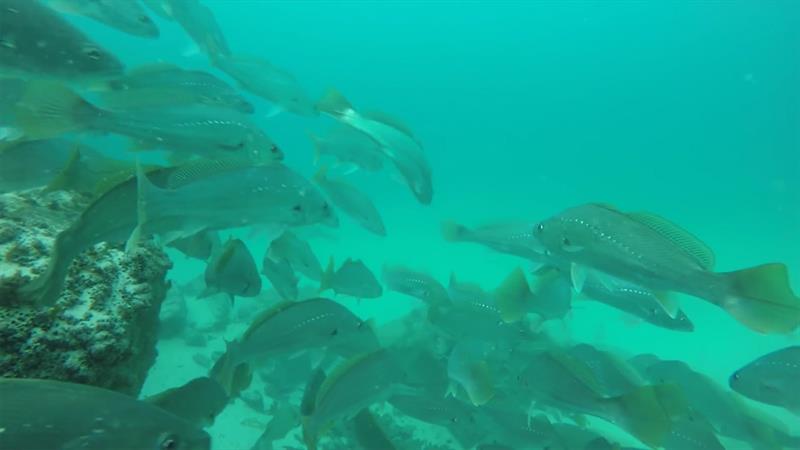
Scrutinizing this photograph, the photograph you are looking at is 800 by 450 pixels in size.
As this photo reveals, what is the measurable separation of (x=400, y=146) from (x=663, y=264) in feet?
6.94

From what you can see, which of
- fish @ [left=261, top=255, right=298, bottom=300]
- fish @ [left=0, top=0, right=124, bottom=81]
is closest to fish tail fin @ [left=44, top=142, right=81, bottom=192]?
fish @ [left=0, top=0, right=124, bottom=81]

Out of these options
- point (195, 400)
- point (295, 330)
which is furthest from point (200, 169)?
point (195, 400)

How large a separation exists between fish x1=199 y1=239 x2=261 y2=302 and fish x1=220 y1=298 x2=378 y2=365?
0.77 metres

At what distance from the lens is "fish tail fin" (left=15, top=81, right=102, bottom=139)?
2.92 metres

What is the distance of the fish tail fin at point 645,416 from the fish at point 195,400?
2.68m

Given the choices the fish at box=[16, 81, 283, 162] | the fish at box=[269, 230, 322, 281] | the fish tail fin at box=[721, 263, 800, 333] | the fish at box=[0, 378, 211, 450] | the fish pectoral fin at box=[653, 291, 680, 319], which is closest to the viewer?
the fish at box=[0, 378, 211, 450]

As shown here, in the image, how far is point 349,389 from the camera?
336 cm

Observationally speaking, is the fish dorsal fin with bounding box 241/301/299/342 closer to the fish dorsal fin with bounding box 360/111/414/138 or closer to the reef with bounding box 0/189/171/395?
the reef with bounding box 0/189/171/395

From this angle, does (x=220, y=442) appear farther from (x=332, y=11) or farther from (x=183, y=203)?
(x=332, y=11)

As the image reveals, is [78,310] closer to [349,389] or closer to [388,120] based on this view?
[349,389]

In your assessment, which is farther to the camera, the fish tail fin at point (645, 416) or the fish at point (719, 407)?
the fish at point (719, 407)

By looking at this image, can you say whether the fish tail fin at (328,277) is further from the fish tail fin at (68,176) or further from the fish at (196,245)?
the fish tail fin at (68,176)

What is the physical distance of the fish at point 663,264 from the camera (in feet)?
9.59

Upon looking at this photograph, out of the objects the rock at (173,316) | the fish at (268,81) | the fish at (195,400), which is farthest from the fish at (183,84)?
the rock at (173,316)
